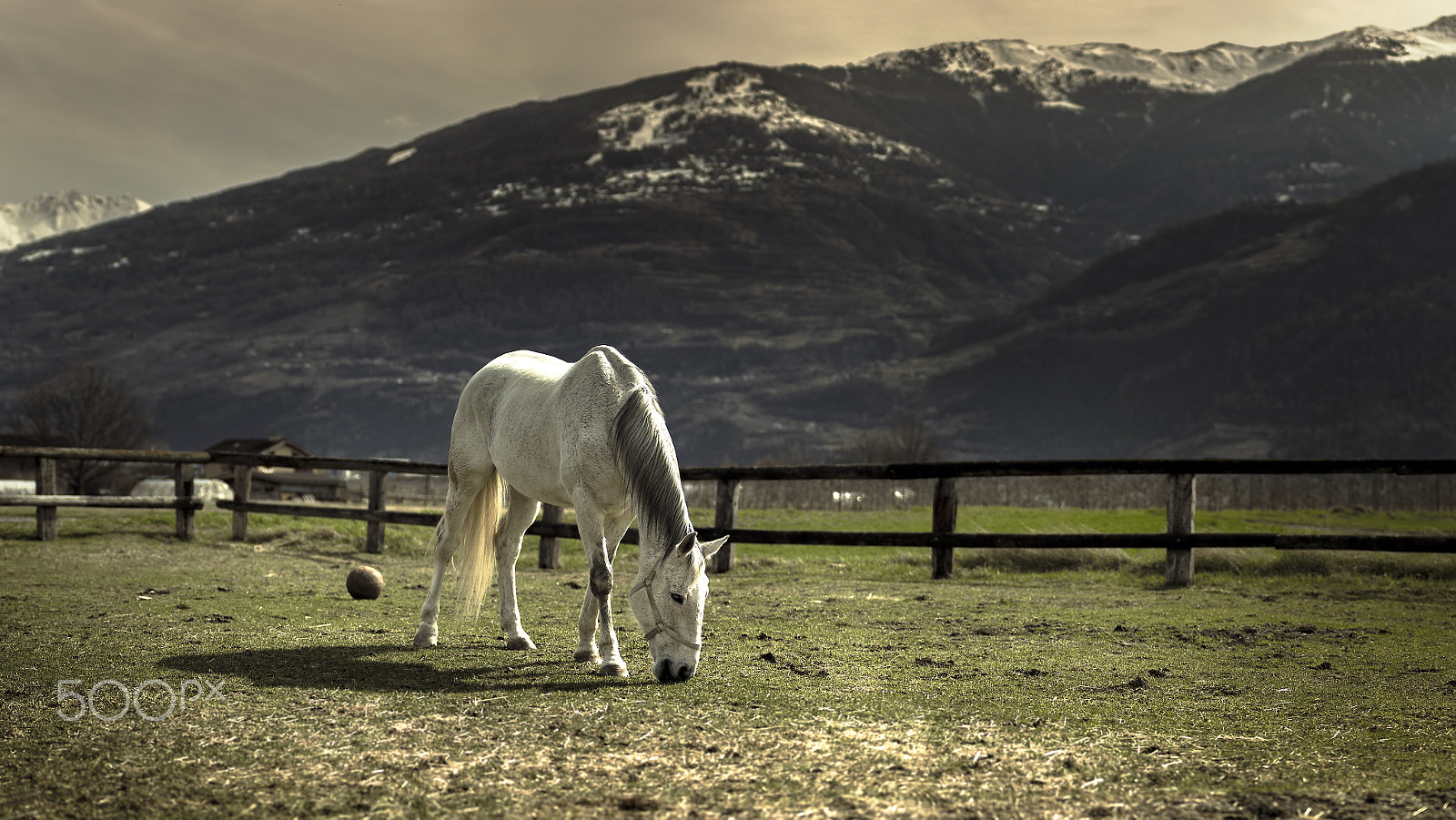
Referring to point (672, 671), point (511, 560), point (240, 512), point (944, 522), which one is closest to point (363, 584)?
point (511, 560)

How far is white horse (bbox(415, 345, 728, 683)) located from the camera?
5.54 meters

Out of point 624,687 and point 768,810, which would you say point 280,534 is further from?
point 768,810

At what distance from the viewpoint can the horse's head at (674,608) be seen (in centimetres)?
545

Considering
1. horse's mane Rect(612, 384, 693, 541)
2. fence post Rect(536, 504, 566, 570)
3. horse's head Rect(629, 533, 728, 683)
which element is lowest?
fence post Rect(536, 504, 566, 570)

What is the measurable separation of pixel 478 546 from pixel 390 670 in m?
1.55

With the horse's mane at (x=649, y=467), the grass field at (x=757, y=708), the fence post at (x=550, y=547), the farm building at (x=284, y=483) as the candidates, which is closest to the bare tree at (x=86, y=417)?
the farm building at (x=284, y=483)

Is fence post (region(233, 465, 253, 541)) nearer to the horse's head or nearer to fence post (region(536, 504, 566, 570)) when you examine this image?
fence post (region(536, 504, 566, 570))

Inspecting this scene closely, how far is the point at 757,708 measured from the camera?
4844 millimetres

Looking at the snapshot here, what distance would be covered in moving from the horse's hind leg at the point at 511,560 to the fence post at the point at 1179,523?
6449 mm

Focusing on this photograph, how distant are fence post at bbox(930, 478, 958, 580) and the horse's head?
20.8 feet

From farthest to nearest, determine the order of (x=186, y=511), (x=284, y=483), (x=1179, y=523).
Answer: (x=284, y=483) → (x=186, y=511) → (x=1179, y=523)

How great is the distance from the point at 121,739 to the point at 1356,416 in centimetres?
20627

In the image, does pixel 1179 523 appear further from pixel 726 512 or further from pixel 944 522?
pixel 726 512

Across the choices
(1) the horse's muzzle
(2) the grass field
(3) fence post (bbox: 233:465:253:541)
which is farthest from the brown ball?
(3) fence post (bbox: 233:465:253:541)
